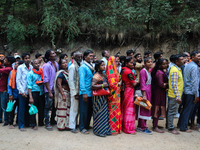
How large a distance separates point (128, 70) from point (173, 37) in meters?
6.06

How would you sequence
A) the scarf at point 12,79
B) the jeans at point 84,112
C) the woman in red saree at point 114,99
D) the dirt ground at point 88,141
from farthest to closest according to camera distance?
1. the scarf at point 12,79
2. the jeans at point 84,112
3. the woman in red saree at point 114,99
4. the dirt ground at point 88,141

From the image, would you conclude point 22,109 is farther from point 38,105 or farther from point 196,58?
point 196,58

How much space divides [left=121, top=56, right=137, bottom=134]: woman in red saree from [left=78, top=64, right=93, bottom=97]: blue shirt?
0.82m

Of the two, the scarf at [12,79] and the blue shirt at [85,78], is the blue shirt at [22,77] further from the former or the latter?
the blue shirt at [85,78]

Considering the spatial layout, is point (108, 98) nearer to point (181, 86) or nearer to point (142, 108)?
point (142, 108)

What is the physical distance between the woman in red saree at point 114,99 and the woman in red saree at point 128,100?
18 centimetres

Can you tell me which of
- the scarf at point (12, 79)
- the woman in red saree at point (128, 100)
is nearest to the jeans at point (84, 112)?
the woman in red saree at point (128, 100)

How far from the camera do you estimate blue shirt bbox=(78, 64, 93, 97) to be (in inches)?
171

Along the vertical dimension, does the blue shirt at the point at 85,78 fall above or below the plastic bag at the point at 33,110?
above

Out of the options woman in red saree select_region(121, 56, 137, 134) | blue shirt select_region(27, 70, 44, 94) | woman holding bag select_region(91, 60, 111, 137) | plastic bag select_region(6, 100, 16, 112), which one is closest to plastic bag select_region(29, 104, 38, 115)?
blue shirt select_region(27, 70, 44, 94)

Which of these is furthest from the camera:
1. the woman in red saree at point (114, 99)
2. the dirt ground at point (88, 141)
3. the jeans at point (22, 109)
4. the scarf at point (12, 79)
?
the scarf at point (12, 79)

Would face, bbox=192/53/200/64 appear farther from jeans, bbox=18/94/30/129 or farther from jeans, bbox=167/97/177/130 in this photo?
jeans, bbox=18/94/30/129

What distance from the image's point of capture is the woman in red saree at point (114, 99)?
435cm

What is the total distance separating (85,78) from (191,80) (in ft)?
8.95
